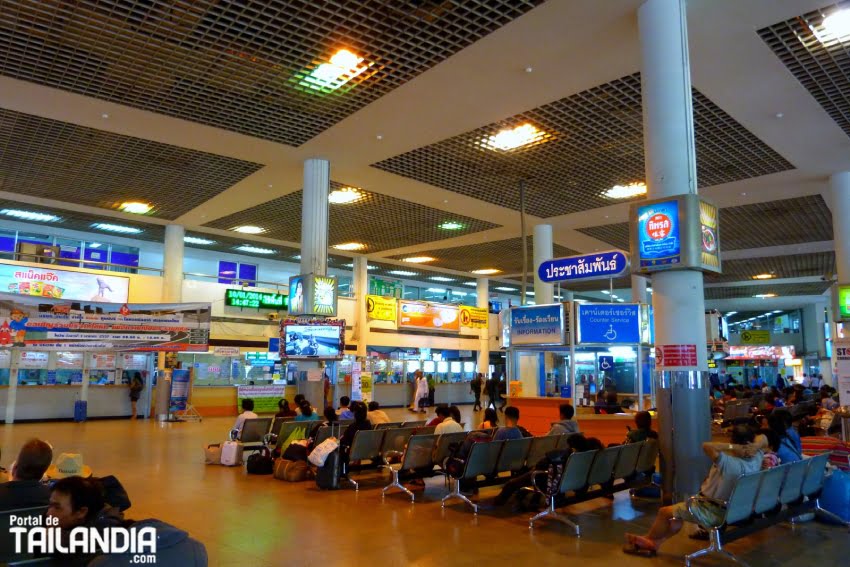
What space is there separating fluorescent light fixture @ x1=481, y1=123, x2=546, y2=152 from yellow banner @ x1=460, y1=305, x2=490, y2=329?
13880 millimetres

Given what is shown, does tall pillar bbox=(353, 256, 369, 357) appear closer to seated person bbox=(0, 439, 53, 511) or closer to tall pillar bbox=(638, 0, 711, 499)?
tall pillar bbox=(638, 0, 711, 499)

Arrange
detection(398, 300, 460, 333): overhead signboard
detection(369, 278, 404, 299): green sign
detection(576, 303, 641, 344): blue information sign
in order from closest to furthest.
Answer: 1. detection(576, 303, 641, 344): blue information sign
2. detection(398, 300, 460, 333): overhead signboard
3. detection(369, 278, 404, 299): green sign

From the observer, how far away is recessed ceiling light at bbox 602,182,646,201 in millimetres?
14312

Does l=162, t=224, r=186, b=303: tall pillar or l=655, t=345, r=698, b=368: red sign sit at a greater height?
l=162, t=224, r=186, b=303: tall pillar

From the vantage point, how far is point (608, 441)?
10.4 meters

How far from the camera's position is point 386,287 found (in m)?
26.9

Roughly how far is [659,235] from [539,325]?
18.2 ft

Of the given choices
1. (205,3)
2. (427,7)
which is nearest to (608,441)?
(427,7)

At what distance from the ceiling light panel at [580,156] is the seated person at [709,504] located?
19.1ft

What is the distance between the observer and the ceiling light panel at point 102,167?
1123 cm

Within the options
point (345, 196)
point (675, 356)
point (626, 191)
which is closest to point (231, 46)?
point (675, 356)

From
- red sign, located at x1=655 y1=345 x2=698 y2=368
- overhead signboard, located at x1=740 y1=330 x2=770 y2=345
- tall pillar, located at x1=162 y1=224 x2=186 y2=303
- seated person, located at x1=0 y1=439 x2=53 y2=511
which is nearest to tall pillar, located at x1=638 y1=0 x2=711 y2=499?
red sign, located at x1=655 y1=345 x2=698 y2=368

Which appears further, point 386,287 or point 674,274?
point 386,287

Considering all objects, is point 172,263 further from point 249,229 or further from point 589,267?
point 589,267
